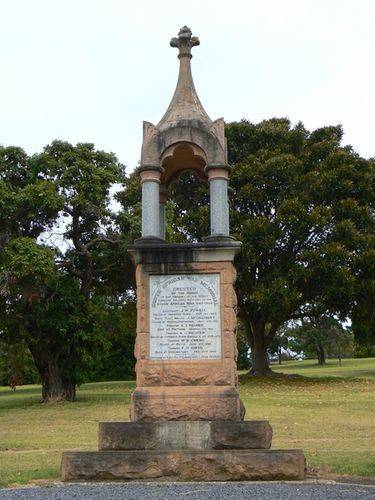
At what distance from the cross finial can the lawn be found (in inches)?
280

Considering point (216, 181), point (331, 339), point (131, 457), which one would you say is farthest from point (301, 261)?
point (331, 339)

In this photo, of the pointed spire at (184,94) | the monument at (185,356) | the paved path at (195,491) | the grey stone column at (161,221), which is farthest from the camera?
the grey stone column at (161,221)

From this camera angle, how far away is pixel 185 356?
964 centimetres

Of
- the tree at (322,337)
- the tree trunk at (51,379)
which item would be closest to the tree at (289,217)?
the tree trunk at (51,379)

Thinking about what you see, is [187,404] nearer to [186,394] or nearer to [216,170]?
[186,394]

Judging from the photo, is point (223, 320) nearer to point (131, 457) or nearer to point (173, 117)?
point (131, 457)

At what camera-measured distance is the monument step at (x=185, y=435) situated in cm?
902

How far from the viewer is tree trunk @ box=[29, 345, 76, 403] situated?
1019 inches

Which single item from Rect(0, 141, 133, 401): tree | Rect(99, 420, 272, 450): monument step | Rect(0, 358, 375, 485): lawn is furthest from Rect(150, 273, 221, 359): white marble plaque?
Rect(0, 141, 133, 401): tree

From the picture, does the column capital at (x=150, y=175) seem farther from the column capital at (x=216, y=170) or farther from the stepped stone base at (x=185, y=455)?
the stepped stone base at (x=185, y=455)

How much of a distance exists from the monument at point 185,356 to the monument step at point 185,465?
0.04ft

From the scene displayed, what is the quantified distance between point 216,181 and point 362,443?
6890 millimetres

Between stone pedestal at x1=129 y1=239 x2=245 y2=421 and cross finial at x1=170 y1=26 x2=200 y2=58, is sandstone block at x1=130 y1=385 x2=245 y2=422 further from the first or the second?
cross finial at x1=170 y1=26 x2=200 y2=58

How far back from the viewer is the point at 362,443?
13.5m
